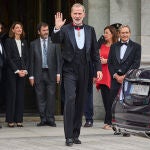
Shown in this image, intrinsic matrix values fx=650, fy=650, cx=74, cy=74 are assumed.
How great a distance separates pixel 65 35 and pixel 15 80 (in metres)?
3.10

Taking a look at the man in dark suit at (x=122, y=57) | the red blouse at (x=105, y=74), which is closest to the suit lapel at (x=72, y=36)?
the man in dark suit at (x=122, y=57)

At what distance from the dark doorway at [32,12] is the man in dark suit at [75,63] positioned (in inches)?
163

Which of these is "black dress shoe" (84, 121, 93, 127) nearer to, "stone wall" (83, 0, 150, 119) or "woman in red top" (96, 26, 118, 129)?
"woman in red top" (96, 26, 118, 129)

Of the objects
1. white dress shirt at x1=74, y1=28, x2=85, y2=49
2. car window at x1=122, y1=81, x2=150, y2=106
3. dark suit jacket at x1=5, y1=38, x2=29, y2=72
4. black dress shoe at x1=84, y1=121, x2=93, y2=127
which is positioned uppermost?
white dress shirt at x1=74, y1=28, x2=85, y2=49

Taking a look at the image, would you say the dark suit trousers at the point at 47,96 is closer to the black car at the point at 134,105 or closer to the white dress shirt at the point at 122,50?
the white dress shirt at the point at 122,50

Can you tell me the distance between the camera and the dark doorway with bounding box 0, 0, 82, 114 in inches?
547

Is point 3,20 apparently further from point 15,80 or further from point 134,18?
point 134,18

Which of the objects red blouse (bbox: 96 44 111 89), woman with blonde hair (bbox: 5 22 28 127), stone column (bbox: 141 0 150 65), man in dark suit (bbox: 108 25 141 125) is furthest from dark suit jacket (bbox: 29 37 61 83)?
stone column (bbox: 141 0 150 65)

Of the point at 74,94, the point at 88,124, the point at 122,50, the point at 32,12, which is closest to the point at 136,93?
the point at 74,94

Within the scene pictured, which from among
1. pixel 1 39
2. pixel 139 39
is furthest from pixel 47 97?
pixel 139 39

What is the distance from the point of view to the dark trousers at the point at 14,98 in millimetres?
12539

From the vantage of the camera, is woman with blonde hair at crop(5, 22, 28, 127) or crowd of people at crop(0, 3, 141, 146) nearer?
crowd of people at crop(0, 3, 141, 146)

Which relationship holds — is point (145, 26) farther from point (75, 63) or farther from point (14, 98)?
point (75, 63)

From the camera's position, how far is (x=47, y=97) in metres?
12.8
